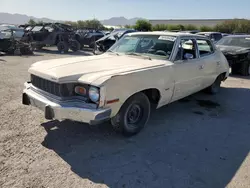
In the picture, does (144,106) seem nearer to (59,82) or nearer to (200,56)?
(59,82)

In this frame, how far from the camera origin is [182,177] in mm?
2951

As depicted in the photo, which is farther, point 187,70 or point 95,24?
point 95,24

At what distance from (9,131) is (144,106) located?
2.22 meters

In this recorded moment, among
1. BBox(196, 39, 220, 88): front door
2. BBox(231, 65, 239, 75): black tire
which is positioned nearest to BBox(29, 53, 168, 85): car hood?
BBox(196, 39, 220, 88): front door

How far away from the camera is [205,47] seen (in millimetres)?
5941

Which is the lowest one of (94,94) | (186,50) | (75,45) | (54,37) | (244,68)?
(244,68)

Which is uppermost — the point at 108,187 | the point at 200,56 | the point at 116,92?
the point at 200,56

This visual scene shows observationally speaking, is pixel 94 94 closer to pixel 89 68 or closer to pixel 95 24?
pixel 89 68

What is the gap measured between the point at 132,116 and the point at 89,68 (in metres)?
1.03

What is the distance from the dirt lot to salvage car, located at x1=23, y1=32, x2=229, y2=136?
0.44m

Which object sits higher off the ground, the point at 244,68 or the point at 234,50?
the point at 234,50

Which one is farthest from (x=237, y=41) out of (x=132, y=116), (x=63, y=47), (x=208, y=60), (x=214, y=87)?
(x=63, y=47)

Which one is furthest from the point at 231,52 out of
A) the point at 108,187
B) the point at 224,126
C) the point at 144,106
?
the point at 108,187

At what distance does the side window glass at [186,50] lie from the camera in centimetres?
457
